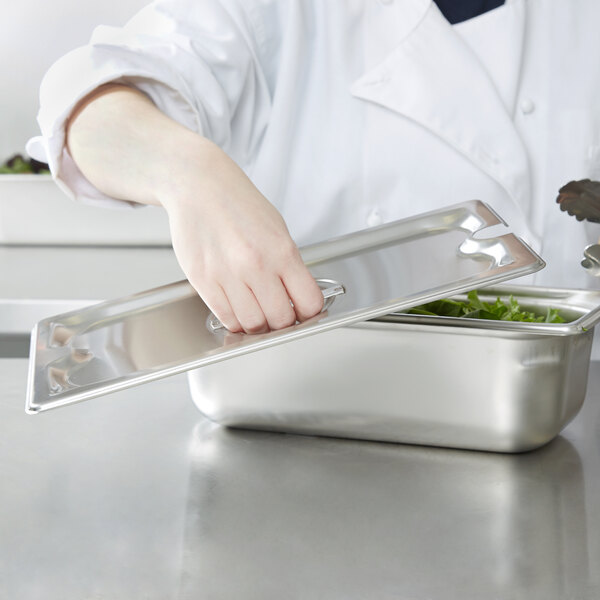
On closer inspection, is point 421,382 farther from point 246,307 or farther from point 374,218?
point 374,218

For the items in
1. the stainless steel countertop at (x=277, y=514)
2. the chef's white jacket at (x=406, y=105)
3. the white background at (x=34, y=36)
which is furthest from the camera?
the white background at (x=34, y=36)

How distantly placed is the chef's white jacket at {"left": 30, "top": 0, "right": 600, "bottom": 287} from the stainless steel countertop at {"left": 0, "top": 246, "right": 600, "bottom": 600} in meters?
0.39

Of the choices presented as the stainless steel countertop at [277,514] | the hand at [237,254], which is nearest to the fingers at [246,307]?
the hand at [237,254]

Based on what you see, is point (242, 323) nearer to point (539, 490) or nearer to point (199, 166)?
point (199, 166)

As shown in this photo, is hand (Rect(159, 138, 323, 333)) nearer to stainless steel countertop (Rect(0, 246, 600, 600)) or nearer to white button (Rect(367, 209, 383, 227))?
stainless steel countertop (Rect(0, 246, 600, 600))

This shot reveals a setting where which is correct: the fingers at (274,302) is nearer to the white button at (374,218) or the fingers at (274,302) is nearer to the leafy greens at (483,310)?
the leafy greens at (483,310)

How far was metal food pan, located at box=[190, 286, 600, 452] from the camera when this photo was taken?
1.58ft

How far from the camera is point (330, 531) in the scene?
17.5 inches

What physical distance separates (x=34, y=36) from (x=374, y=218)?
1.00m

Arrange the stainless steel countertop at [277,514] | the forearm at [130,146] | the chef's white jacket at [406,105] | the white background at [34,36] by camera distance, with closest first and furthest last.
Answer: the stainless steel countertop at [277,514] → the forearm at [130,146] → the chef's white jacket at [406,105] → the white background at [34,36]

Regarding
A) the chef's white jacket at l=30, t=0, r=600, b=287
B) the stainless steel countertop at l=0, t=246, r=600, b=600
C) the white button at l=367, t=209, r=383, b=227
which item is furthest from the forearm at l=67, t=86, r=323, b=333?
the white button at l=367, t=209, r=383, b=227

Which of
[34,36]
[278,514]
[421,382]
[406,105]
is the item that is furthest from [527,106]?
[34,36]

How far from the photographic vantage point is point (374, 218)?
931mm

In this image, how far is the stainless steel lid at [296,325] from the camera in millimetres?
418
